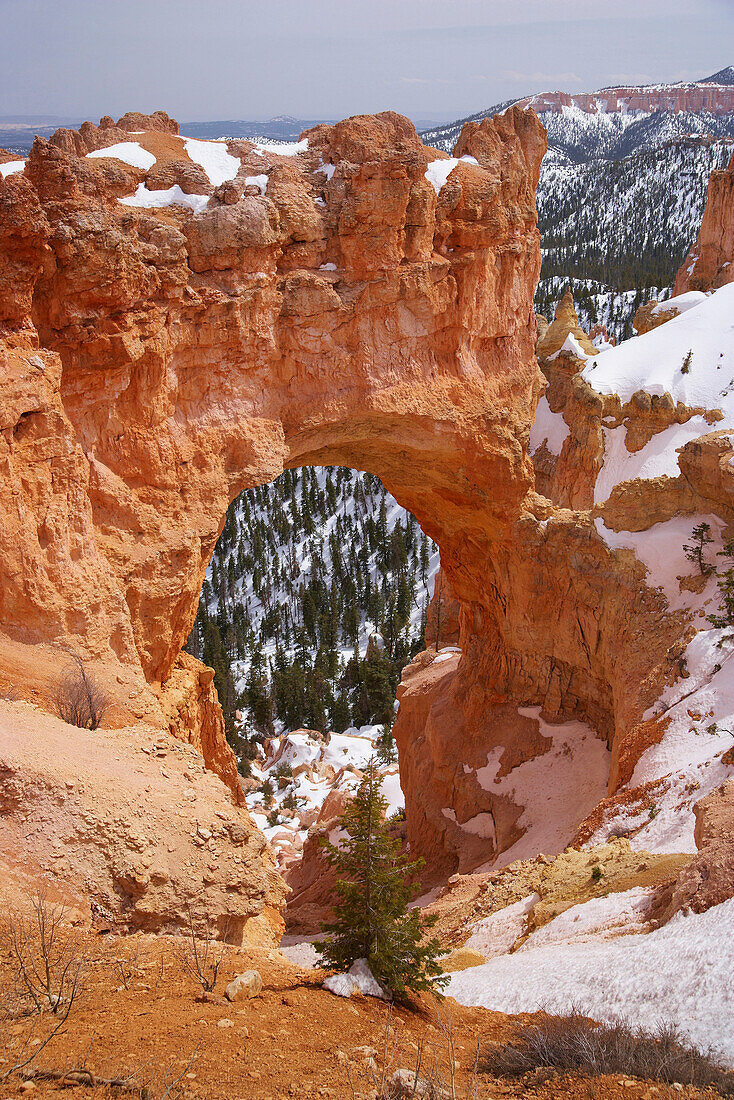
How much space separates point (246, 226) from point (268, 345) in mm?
2374

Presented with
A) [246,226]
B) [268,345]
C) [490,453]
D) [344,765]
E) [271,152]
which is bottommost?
[344,765]

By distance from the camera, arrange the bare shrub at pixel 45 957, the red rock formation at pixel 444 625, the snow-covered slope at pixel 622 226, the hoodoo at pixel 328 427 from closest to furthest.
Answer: the bare shrub at pixel 45 957, the hoodoo at pixel 328 427, the red rock formation at pixel 444 625, the snow-covered slope at pixel 622 226

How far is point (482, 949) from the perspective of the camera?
12.7m

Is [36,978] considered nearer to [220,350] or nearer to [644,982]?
[644,982]

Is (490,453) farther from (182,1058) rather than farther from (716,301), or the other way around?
(716,301)

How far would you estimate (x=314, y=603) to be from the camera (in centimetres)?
7369

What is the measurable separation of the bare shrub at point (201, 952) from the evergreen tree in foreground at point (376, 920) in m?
1.15

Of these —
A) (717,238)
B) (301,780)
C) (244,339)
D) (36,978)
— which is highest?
(717,238)

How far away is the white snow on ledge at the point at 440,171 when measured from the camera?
18094 millimetres

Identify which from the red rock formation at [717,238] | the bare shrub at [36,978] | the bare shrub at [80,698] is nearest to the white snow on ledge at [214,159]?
the bare shrub at [80,698]

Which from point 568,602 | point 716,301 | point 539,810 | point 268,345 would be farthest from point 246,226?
point 716,301

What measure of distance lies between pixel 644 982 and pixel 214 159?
627 inches

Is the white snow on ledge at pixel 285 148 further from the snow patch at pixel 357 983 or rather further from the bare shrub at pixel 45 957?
the snow patch at pixel 357 983

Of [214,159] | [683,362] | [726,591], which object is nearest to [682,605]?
[726,591]
